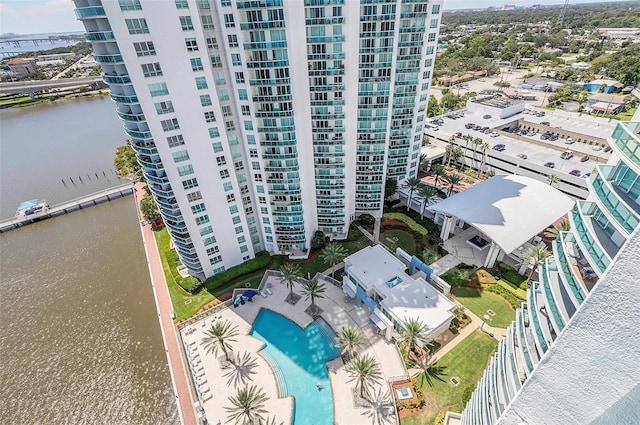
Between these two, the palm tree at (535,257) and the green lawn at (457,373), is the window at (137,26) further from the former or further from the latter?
the palm tree at (535,257)

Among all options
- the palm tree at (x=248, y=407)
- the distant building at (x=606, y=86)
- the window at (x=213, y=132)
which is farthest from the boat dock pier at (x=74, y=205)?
the distant building at (x=606, y=86)

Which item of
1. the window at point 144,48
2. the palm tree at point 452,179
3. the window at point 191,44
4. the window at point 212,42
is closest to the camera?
the window at point 144,48

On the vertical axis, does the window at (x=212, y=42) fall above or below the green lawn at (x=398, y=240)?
above

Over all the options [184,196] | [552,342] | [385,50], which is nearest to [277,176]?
[184,196]

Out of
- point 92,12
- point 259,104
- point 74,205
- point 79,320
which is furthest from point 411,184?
point 74,205

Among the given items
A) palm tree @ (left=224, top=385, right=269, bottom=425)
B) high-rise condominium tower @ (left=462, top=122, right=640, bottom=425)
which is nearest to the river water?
palm tree @ (left=224, top=385, right=269, bottom=425)

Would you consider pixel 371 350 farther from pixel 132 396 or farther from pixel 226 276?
pixel 132 396

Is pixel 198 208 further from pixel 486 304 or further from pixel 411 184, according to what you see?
pixel 486 304

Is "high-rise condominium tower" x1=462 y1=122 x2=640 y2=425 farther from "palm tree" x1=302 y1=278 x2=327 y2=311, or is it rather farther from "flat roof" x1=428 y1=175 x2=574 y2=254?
"flat roof" x1=428 y1=175 x2=574 y2=254
